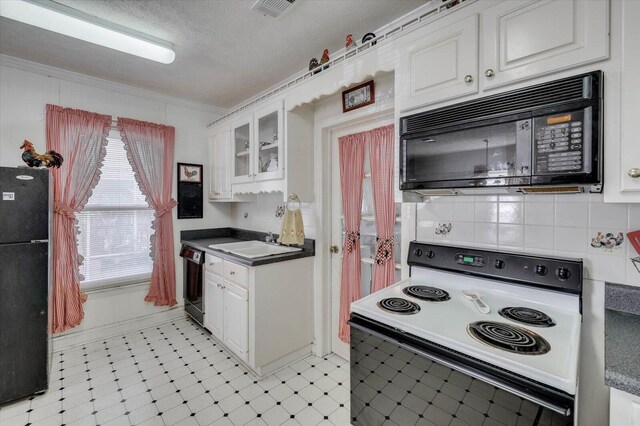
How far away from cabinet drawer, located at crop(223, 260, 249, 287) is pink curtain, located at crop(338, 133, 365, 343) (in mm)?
781

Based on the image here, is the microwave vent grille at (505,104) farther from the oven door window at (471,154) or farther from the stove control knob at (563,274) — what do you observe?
the stove control knob at (563,274)

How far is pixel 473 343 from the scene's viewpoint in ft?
3.35

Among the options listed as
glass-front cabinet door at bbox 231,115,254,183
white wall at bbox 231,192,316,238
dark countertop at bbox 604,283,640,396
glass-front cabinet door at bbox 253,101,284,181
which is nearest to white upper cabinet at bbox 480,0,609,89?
dark countertop at bbox 604,283,640,396

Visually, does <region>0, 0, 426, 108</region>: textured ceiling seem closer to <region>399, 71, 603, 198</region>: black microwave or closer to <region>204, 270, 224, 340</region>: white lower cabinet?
<region>399, 71, 603, 198</region>: black microwave

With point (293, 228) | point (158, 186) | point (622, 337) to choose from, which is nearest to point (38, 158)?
point (158, 186)

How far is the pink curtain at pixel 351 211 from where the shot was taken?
7.36ft

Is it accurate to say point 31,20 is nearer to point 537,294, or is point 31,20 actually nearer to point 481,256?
point 481,256

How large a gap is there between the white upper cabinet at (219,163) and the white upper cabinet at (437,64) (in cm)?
213

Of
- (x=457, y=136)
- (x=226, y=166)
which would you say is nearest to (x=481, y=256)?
(x=457, y=136)

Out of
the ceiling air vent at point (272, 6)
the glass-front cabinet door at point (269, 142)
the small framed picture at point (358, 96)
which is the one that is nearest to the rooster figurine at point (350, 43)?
the small framed picture at point (358, 96)

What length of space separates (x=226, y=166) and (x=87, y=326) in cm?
206

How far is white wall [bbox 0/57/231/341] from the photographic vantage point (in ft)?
7.91

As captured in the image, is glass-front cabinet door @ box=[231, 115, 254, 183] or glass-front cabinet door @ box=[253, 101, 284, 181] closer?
glass-front cabinet door @ box=[253, 101, 284, 181]

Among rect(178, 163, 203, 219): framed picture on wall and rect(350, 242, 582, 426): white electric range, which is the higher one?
rect(178, 163, 203, 219): framed picture on wall
